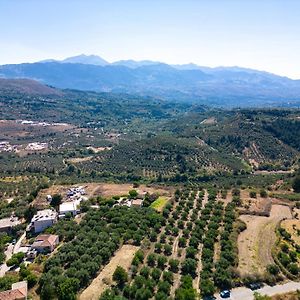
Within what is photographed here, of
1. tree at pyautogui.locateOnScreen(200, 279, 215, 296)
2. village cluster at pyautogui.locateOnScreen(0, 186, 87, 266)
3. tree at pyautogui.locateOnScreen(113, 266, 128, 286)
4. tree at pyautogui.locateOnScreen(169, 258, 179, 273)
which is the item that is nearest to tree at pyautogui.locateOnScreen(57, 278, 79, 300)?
tree at pyautogui.locateOnScreen(113, 266, 128, 286)

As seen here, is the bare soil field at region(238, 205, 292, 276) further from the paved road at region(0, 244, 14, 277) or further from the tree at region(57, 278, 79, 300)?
the paved road at region(0, 244, 14, 277)

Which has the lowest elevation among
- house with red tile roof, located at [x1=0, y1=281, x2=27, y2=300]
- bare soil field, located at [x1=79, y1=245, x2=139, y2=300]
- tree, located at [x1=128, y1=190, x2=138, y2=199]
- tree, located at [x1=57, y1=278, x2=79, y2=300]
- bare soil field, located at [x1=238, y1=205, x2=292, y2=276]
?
tree, located at [x1=128, y1=190, x2=138, y2=199]

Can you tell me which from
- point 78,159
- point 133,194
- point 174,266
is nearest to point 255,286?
point 174,266

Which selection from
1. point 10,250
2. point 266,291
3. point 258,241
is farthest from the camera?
point 10,250

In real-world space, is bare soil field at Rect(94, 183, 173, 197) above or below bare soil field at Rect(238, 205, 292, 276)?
below

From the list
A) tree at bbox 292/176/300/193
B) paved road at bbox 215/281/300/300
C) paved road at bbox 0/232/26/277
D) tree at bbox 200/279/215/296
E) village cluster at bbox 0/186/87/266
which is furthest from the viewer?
tree at bbox 292/176/300/193

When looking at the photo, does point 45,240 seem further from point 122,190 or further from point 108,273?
point 122,190

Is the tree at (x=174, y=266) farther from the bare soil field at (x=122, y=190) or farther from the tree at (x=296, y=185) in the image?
the tree at (x=296, y=185)
